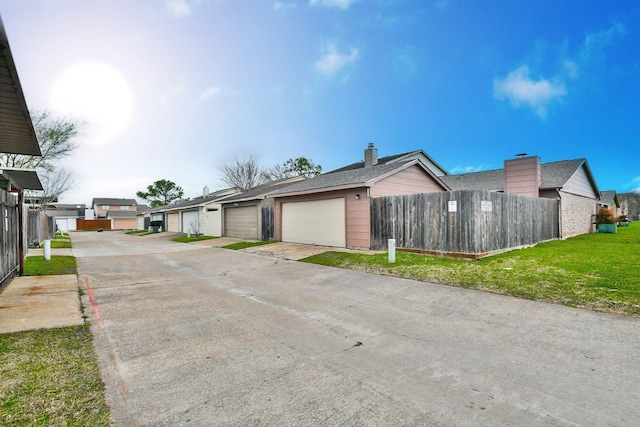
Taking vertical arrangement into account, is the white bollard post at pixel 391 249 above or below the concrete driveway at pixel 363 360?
above

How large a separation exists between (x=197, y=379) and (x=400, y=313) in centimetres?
333

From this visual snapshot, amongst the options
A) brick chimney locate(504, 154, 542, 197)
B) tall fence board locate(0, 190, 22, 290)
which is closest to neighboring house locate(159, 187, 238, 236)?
tall fence board locate(0, 190, 22, 290)

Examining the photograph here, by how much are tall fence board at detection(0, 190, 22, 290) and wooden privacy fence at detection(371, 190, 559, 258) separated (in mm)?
10590

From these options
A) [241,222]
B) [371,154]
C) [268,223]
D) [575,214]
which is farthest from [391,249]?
[575,214]

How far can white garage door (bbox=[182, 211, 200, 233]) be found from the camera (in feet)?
90.1

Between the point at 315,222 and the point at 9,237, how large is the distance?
10541mm

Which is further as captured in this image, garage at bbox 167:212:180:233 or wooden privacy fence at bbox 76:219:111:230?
wooden privacy fence at bbox 76:219:111:230

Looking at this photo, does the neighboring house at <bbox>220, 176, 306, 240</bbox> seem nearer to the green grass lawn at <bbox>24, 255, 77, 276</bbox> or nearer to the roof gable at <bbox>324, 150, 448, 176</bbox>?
the green grass lawn at <bbox>24, 255, 77, 276</bbox>

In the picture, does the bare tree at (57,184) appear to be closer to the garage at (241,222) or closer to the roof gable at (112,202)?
the garage at (241,222)

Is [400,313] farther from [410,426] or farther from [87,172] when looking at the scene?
[87,172]

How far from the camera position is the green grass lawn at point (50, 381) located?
2322mm

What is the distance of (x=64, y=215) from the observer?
65.4 meters

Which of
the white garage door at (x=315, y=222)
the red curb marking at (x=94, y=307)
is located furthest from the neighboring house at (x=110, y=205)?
the red curb marking at (x=94, y=307)

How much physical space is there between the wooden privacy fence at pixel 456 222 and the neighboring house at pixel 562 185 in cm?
402
